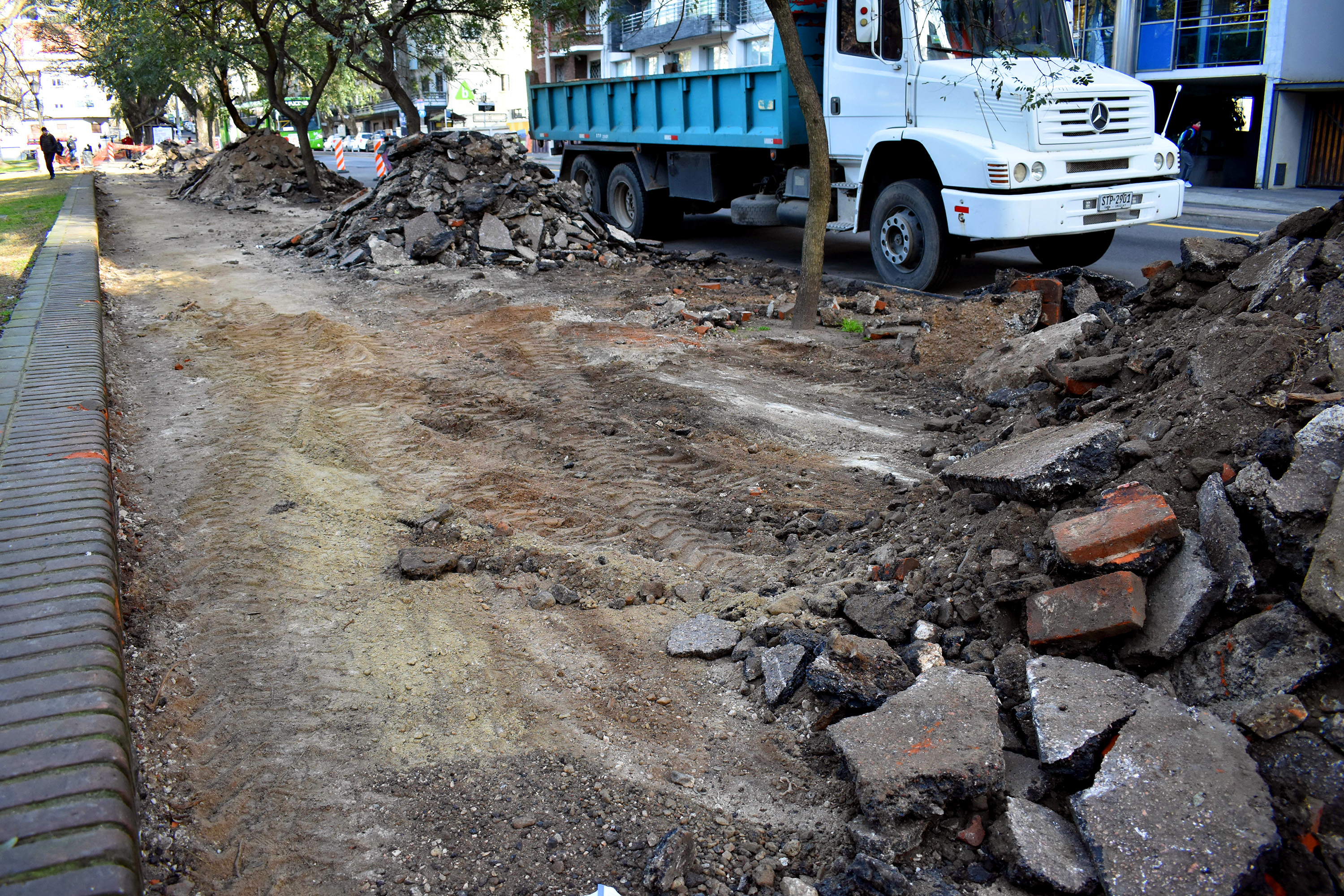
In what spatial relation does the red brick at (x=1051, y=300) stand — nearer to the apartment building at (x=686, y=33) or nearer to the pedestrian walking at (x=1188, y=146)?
the apartment building at (x=686, y=33)

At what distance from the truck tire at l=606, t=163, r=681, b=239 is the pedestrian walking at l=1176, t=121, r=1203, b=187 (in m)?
13.1

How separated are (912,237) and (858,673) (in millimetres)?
7205

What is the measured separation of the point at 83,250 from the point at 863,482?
1048 centimetres

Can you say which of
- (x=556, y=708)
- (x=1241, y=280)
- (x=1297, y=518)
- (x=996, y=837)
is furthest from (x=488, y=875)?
(x=1241, y=280)

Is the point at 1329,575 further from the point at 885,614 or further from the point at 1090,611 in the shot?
the point at 885,614

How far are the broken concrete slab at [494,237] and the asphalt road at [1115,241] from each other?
2958mm

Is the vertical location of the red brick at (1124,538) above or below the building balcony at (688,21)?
below

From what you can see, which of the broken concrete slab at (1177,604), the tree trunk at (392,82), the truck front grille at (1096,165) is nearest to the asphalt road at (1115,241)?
the truck front grille at (1096,165)

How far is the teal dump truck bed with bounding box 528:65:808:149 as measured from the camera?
10742mm

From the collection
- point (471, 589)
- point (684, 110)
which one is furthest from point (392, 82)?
point (471, 589)

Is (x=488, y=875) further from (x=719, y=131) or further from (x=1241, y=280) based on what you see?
(x=719, y=131)

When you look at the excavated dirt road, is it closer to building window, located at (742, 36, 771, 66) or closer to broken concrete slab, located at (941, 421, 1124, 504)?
broken concrete slab, located at (941, 421, 1124, 504)

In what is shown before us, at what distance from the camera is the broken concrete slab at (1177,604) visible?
278 cm

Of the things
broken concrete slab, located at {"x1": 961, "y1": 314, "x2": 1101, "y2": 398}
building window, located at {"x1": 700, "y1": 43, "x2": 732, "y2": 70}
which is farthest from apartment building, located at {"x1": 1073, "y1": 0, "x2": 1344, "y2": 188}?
broken concrete slab, located at {"x1": 961, "y1": 314, "x2": 1101, "y2": 398}
